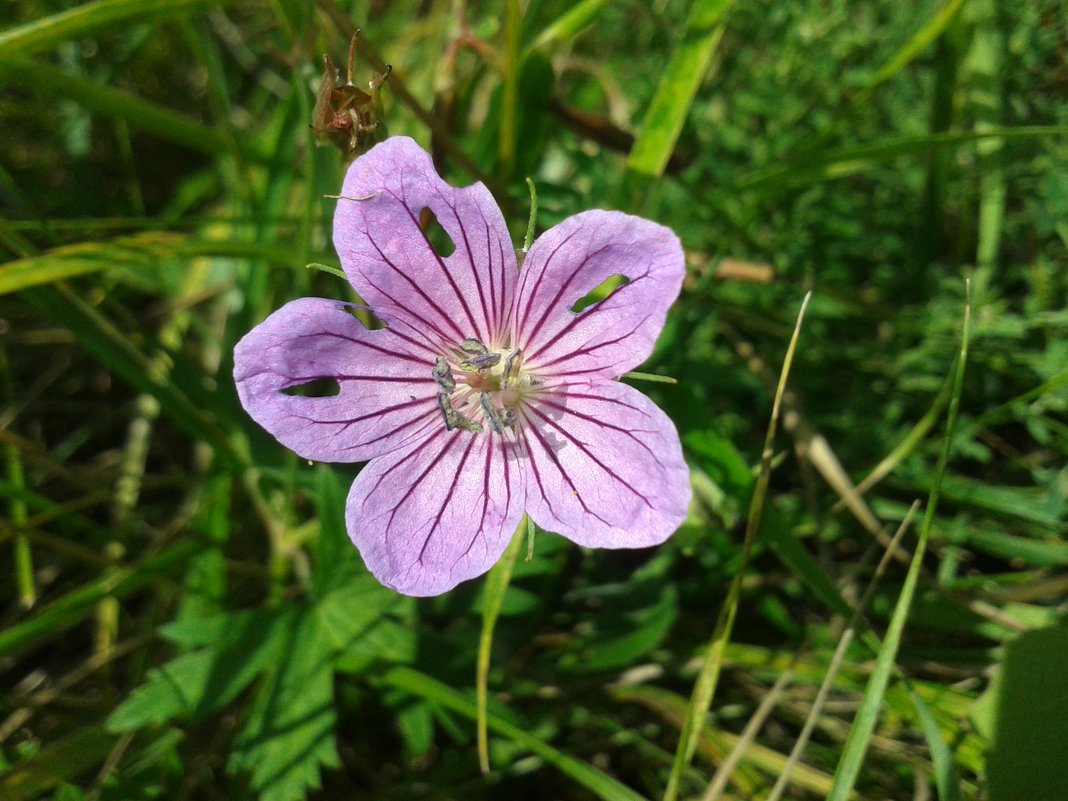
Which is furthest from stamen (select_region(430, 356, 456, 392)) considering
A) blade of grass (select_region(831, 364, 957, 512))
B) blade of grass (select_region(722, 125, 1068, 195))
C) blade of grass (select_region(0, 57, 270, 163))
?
blade of grass (select_region(0, 57, 270, 163))

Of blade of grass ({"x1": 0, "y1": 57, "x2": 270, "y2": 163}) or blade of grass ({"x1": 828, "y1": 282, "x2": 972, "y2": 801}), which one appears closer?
blade of grass ({"x1": 828, "y1": 282, "x2": 972, "y2": 801})

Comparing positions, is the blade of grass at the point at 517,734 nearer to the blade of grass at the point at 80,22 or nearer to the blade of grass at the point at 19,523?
the blade of grass at the point at 19,523

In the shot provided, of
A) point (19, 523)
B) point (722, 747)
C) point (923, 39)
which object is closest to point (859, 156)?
point (923, 39)

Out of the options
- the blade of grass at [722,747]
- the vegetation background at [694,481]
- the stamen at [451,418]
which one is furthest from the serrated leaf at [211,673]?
the blade of grass at [722,747]

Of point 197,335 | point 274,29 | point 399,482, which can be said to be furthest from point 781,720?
point 274,29

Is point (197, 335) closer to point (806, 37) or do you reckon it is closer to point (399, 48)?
point (399, 48)

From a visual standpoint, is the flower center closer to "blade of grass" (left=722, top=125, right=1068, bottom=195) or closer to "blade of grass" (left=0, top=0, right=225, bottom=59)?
"blade of grass" (left=722, top=125, right=1068, bottom=195)
